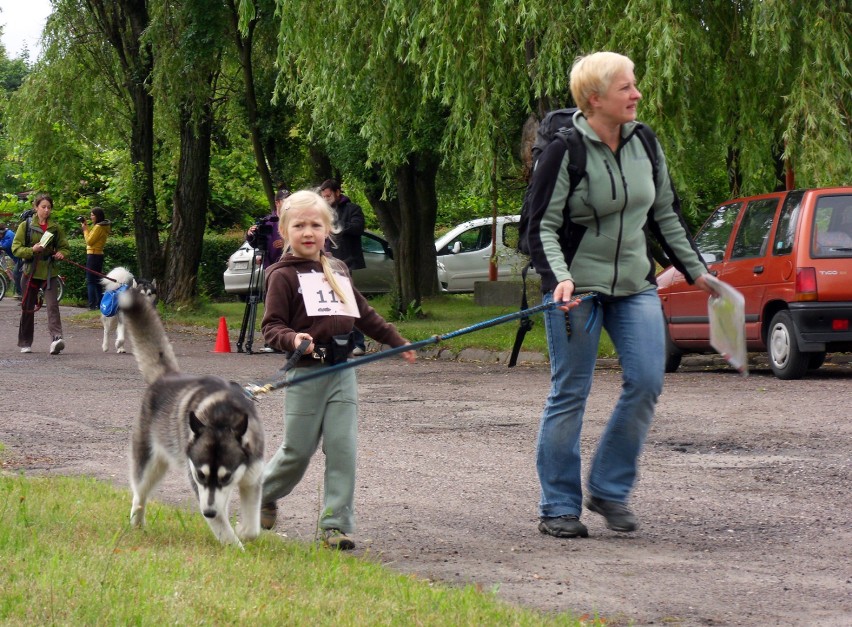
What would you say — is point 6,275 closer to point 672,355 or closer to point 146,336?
point 672,355

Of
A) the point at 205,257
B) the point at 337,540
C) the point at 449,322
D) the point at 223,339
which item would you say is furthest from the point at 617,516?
the point at 205,257

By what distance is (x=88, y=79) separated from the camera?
27.4m

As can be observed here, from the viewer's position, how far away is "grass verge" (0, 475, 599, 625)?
429 cm

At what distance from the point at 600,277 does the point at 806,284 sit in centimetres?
746

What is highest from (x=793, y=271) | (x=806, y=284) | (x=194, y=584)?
(x=793, y=271)

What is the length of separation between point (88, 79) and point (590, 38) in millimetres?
15504

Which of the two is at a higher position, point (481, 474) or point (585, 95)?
point (585, 95)

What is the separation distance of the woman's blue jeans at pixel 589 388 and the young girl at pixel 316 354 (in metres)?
0.94

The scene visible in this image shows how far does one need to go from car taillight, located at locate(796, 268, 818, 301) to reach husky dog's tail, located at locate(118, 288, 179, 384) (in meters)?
8.00

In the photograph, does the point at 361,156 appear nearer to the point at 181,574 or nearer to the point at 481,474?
the point at 481,474

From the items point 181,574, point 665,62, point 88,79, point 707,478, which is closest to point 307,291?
point 181,574

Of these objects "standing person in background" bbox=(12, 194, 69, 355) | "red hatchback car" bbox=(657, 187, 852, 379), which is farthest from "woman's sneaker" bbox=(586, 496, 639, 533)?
"standing person in background" bbox=(12, 194, 69, 355)

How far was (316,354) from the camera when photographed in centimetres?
579

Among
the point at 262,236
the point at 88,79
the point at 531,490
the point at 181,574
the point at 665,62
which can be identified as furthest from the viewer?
the point at 88,79
